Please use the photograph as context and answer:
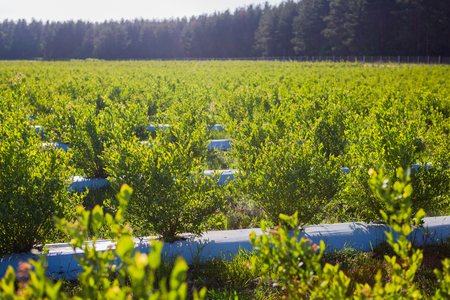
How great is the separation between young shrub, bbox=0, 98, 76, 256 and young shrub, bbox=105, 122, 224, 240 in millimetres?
577

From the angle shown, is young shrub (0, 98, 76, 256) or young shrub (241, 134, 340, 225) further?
young shrub (241, 134, 340, 225)

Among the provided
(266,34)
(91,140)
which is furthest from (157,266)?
(266,34)

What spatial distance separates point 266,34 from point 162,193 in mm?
72733

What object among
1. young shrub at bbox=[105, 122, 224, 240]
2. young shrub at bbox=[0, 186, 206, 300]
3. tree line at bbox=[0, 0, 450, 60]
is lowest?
young shrub at bbox=[105, 122, 224, 240]

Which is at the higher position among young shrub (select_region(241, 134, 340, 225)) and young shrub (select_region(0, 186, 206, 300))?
young shrub (select_region(0, 186, 206, 300))

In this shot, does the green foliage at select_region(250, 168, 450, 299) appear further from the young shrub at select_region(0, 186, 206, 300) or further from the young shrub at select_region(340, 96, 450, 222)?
the young shrub at select_region(340, 96, 450, 222)

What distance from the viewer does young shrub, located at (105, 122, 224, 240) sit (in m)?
3.26

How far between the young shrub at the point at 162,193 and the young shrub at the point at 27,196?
0.58 metres

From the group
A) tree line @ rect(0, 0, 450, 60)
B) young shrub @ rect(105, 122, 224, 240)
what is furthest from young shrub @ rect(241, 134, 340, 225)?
tree line @ rect(0, 0, 450, 60)

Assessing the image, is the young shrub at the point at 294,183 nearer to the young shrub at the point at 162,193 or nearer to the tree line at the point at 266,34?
the young shrub at the point at 162,193

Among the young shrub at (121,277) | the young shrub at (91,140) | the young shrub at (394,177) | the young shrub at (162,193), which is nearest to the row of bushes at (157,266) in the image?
the young shrub at (121,277)

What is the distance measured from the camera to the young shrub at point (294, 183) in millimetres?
3473

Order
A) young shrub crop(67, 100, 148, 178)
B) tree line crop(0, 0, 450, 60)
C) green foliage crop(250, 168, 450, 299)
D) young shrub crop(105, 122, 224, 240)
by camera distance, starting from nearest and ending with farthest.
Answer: green foliage crop(250, 168, 450, 299)
young shrub crop(105, 122, 224, 240)
young shrub crop(67, 100, 148, 178)
tree line crop(0, 0, 450, 60)

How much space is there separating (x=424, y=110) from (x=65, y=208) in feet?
26.1
